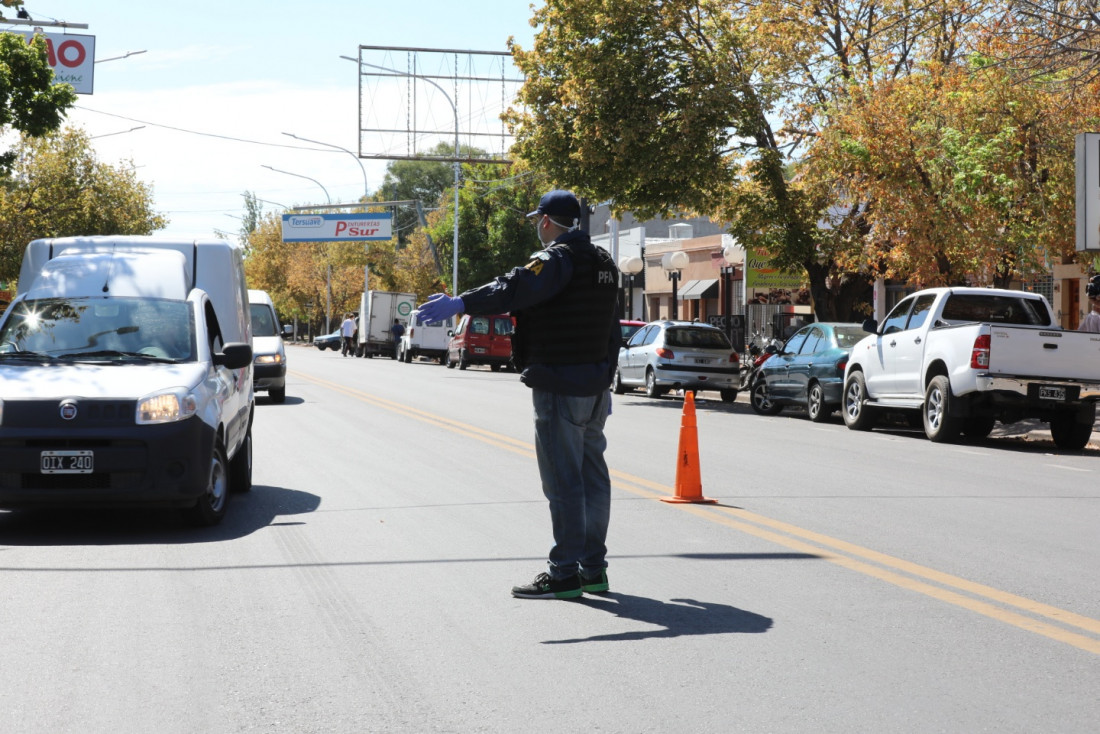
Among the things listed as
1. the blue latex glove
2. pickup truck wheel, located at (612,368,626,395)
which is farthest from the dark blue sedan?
the blue latex glove

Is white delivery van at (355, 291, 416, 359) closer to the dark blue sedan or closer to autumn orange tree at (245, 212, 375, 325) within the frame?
autumn orange tree at (245, 212, 375, 325)

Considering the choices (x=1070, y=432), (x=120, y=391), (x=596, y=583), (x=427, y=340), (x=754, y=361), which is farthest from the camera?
(x=427, y=340)

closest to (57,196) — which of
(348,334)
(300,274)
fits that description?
(348,334)

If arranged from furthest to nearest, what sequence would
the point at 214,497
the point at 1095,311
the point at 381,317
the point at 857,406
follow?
the point at 381,317, the point at 857,406, the point at 1095,311, the point at 214,497

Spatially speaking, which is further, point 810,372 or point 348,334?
point 348,334

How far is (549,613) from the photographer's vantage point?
6578 millimetres

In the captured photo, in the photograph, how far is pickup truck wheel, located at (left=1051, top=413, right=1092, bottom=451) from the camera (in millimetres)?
17422

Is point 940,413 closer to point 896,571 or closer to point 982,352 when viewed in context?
point 982,352

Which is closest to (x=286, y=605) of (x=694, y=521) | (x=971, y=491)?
(x=694, y=521)

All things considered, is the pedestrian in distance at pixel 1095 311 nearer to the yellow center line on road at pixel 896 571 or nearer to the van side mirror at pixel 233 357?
the yellow center line on road at pixel 896 571

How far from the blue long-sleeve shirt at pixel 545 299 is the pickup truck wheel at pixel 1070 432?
40.1 ft

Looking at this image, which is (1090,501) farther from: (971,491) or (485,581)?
(485,581)

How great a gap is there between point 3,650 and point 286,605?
1.39 meters

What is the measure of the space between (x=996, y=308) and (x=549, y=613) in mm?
13447
